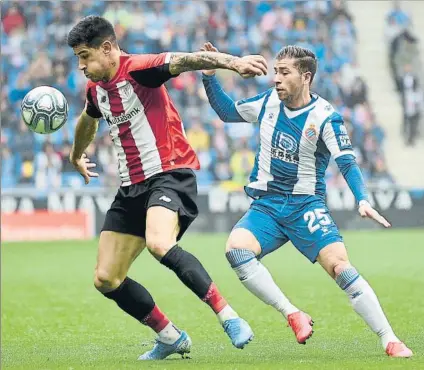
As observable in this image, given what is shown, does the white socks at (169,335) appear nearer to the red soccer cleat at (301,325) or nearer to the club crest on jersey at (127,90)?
the red soccer cleat at (301,325)

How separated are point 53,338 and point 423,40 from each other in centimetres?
2110

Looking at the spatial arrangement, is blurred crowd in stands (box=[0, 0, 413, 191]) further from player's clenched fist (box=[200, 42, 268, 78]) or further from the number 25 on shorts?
player's clenched fist (box=[200, 42, 268, 78])

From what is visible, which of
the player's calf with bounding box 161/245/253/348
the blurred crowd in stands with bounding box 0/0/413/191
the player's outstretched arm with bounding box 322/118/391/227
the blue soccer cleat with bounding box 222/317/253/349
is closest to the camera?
the blue soccer cleat with bounding box 222/317/253/349

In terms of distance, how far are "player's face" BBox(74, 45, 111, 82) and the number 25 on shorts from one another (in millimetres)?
1669

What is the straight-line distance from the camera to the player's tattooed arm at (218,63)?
6574mm

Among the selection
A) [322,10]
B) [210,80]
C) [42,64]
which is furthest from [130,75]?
[322,10]

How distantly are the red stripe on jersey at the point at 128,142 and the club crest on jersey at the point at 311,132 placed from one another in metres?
1.15

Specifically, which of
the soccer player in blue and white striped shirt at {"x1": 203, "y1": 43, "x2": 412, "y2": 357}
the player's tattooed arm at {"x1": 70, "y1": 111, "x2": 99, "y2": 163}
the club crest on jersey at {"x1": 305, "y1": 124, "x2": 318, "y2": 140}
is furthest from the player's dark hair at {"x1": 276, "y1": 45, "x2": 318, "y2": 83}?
the player's tattooed arm at {"x1": 70, "y1": 111, "x2": 99, "y2": 163}

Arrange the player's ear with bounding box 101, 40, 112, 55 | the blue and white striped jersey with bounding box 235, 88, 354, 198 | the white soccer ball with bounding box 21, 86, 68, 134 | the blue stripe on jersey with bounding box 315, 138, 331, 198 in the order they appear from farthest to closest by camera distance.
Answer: the white soccer ball with bounding box 21, 86, 68, 134
the blue stripe on jersey with bounding box 315, 138, 331, 198
the blue and white striped jersey with bounding box 235, 88, 354, 198
the player's ear with bounding box 101, 40, 112, 55

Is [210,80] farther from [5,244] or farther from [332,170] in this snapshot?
[332,170]

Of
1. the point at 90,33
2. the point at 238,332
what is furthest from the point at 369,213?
the point at 90,33

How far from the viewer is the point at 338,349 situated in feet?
25.0

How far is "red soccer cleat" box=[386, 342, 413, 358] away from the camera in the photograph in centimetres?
697

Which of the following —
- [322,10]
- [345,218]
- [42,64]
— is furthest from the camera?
[322,10]
